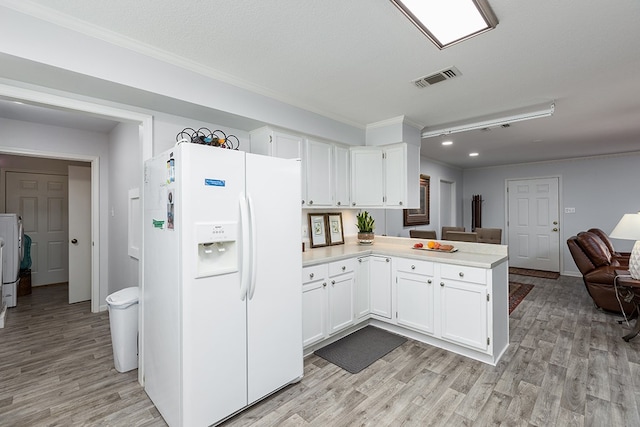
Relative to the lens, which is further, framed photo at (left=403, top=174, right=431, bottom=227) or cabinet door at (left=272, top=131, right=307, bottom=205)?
framed photo at (left=403, top=174, right=431, bottom=227)

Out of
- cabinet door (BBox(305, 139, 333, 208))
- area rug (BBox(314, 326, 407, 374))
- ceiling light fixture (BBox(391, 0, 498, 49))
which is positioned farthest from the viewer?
cabinet door (BBox(305, 139, 333, 208))

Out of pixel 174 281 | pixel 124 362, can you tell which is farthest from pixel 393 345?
pixel 124 362

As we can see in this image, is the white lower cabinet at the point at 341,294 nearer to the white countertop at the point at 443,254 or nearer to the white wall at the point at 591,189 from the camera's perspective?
Result: the white countertop at the point at 443,254

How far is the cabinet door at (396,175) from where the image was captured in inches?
142

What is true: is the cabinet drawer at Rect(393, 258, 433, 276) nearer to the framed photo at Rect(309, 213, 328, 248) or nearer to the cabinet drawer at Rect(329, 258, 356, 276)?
the cabinet drawer at Rect(329, 258, 356, 276)

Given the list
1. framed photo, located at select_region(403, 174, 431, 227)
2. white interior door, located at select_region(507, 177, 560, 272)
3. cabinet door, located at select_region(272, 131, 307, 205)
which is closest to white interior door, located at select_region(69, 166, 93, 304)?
cabinet door, located at select_region(272, 131, 307, 205)

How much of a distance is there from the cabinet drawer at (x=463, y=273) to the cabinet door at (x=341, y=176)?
136 cm

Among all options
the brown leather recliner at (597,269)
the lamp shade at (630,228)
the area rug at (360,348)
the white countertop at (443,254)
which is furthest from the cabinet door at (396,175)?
the brown leather recliner at (597,269)

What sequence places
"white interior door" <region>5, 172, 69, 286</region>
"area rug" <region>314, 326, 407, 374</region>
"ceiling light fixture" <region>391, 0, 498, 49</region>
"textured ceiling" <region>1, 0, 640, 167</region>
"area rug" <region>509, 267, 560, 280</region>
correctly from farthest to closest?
"area rug" <region>509, 267, 560, 280</region>
"white interior door" <region>5, 172, 69, 286</region>
"area rug" <region>314, 326, 407, 374</region>
"textured ceiling" <region>1, 0, 640, 167</region>
"ceiling light fixture" <region>391, 0, 498, 49</region>

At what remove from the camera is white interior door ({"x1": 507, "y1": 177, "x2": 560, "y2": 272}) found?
634 centimetres

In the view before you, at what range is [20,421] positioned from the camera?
192cm

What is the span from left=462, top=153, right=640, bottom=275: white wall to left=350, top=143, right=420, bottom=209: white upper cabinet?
4.52 m

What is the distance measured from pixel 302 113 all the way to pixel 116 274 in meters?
3.09

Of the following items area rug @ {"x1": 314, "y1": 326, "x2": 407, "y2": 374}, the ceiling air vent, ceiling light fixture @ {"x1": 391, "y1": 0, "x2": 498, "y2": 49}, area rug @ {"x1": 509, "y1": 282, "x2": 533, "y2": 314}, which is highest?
the ceiling air vent
